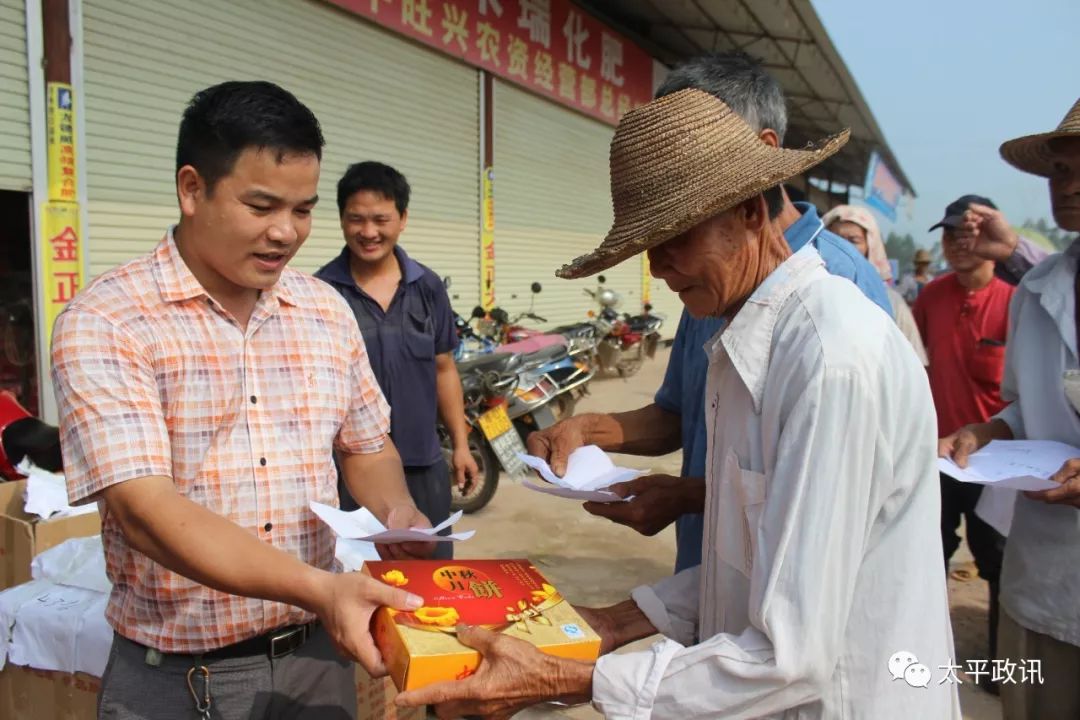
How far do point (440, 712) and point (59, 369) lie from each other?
0.87m

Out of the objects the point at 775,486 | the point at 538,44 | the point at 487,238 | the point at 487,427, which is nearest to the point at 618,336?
the point at 487,238

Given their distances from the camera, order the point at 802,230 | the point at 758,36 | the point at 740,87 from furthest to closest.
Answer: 1. the point at 758,36
2. the point at 802,230
3. the point at 740,87

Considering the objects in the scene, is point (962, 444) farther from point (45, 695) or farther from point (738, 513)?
point (45, 695)

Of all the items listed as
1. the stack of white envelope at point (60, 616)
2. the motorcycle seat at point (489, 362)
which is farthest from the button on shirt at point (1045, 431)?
the motorcycle seat at point (489, 362)

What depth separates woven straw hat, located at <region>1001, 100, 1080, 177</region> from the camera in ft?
6.61

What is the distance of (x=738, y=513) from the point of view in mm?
1243

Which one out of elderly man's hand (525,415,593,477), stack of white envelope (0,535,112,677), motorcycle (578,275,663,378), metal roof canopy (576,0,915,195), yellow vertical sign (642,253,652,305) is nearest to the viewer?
elderly man's hand (525,415,593,477)

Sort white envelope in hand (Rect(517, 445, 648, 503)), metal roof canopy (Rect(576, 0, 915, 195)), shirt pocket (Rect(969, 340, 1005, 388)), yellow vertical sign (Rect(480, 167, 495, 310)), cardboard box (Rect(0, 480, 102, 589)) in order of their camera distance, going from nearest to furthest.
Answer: white envelope in hand (Rect(517, 445, 648, 503)), cardboard box (Rect(0, 480, 102, 589)), shirt pocket (Rect(969, 340, 1005, 388)), yellow vertical sign (Rect(480, 167, 495, 310)), metal roof canopy (Rect(576, 0, 915, 195))

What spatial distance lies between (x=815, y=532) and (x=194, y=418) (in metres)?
1.11

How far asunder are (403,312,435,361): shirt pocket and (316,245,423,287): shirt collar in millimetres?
151

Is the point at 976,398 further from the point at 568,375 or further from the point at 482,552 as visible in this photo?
the point at 568,375

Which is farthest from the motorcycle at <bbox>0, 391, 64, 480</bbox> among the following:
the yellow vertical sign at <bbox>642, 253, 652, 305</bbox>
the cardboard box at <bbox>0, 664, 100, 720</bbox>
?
the yellow vertical sign at <bbox>642, 253, 652, 305</bbox>

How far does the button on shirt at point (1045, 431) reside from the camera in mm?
1984

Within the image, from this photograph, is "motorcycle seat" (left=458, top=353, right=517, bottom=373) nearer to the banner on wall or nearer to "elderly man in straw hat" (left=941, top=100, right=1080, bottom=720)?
"elderly man in straw hat" (left=941, top=100, right=1080, bottom=720)
